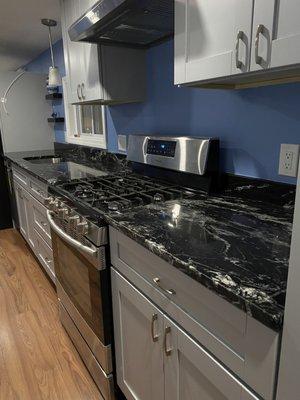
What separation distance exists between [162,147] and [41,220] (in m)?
1.22

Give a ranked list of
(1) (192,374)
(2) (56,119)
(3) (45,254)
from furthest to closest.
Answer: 1. (2) (56,119)
2. (3) (45,254)
3. (1) (192,374)

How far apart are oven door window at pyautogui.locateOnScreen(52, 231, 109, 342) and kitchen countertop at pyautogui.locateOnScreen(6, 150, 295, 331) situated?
0.32 m

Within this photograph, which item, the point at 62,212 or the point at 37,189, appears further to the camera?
the point at 37,189

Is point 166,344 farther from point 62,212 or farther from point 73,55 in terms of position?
→ point 73,55

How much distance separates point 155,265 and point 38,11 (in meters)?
2.52

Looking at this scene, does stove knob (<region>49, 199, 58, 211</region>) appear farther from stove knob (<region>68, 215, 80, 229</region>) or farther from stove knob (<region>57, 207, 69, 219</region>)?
stove knob (<region>68, 215, 80, 229</region>)

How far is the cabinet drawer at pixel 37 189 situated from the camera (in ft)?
6.88

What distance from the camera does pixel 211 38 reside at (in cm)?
101

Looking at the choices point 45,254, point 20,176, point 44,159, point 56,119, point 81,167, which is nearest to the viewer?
point 45,254

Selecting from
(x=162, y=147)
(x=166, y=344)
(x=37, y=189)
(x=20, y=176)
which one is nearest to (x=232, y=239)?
(x=166, y=344)

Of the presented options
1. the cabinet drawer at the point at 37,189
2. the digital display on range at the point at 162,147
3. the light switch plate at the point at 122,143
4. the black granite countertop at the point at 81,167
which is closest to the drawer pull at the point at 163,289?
the digital display on range at the point at 162,147

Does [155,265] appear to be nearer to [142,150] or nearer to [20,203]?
[142,150]

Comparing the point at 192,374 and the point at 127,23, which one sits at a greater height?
the point at 127,23

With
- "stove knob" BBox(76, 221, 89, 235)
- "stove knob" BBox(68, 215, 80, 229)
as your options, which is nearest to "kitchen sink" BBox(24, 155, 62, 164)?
"stove knob" BBox(68, 215, 80, 229)
